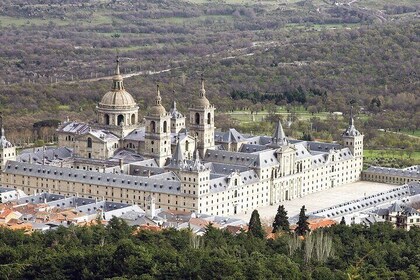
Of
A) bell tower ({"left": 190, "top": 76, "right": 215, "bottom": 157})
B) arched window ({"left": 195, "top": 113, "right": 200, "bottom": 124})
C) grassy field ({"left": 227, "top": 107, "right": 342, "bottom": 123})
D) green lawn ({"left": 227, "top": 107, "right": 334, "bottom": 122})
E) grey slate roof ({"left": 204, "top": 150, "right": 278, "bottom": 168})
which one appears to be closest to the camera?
grey slate roof ({"left": 204, "top": 150, "right": 278, "bottom": 168})

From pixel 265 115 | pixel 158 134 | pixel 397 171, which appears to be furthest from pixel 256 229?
pixel 265 115

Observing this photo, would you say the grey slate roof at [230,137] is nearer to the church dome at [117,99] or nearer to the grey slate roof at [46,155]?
the church dome at [117,99]

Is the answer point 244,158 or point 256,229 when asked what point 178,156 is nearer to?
point 244,158

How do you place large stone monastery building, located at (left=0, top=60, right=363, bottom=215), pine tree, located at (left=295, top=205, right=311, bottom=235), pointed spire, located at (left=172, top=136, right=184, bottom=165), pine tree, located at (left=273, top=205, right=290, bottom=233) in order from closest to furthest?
Result: pine tree, located at (left=295, top=205, right=311, bottom=235) → pine tree, located at (left=273, top=205, right=290, bottom=233) → large stone monastery building, located at (left=0, top=60, right=363, bottom=215) → pointed spire, located at (left=172, top=136, right=184, bottom=165)

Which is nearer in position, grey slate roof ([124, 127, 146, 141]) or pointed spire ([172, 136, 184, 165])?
pointed spire ([172, 136, 184, 165])

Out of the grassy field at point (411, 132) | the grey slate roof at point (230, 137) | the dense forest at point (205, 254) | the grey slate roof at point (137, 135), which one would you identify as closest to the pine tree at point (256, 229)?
the dense forest at point (205, 254)

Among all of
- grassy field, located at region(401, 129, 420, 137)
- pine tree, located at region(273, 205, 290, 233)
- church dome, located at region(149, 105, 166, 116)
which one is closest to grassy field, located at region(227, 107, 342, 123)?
grassy field, located at region(401, 129, 420, 137)

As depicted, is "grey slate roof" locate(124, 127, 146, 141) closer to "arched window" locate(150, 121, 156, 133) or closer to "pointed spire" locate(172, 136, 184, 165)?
"arched window" locate(150, 121, 156, 133)
